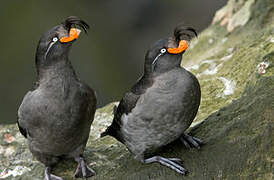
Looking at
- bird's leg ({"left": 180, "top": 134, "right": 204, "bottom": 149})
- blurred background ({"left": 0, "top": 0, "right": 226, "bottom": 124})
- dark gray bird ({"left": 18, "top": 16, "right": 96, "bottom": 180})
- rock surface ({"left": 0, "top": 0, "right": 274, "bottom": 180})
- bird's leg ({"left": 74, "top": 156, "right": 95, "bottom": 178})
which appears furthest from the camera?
blurred background ({"left": 0, "top": 0, "right": 226, "bottom": 124})

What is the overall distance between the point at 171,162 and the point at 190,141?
355 millimetres

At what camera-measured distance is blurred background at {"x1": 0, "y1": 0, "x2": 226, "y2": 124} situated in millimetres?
13047

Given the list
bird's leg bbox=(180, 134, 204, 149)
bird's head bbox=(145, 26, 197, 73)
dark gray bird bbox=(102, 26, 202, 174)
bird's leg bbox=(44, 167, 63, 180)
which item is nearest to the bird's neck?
dark gray bird bbox=(102, 26, 202, 174)

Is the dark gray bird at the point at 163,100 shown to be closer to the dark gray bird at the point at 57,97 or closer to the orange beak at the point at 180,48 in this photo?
the orange beak at the point at 180,48

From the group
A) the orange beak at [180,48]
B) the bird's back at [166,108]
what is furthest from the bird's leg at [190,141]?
the orange beak at [180,48]

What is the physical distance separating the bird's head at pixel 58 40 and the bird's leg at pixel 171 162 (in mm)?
1558

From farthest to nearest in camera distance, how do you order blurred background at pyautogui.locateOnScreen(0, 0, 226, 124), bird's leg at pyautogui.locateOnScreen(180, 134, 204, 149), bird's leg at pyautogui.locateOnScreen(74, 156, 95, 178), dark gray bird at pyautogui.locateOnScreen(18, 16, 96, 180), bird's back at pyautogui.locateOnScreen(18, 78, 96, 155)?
blurred background at pyautogui.locateOnScreen(0, 0, 226, 124) < bird's leg at pyautogui.locateOnScreen(74, 156, 95, 178) < bird's leg at pyautogui.locateOnScreen(180, 134, 204, 149) < bird's back at pyautogui.locateOnScreen(18, 78, 96, 155) < dark gray bird at pyautogui.locateOnScreen(18, 16, 96, 180)

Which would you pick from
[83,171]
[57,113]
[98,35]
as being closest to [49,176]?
[83,171]

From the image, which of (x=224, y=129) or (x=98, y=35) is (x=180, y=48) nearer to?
(x=224, y=129)

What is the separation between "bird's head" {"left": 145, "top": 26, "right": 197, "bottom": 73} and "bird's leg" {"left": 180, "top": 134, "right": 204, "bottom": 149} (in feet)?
2.91

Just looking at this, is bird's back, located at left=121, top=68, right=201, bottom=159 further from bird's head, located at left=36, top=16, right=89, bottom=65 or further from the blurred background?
the blurred background

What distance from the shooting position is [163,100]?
459 centimetres

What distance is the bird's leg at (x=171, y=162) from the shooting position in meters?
4.72

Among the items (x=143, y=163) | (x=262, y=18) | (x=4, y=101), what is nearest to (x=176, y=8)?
(x=4, y=101)
